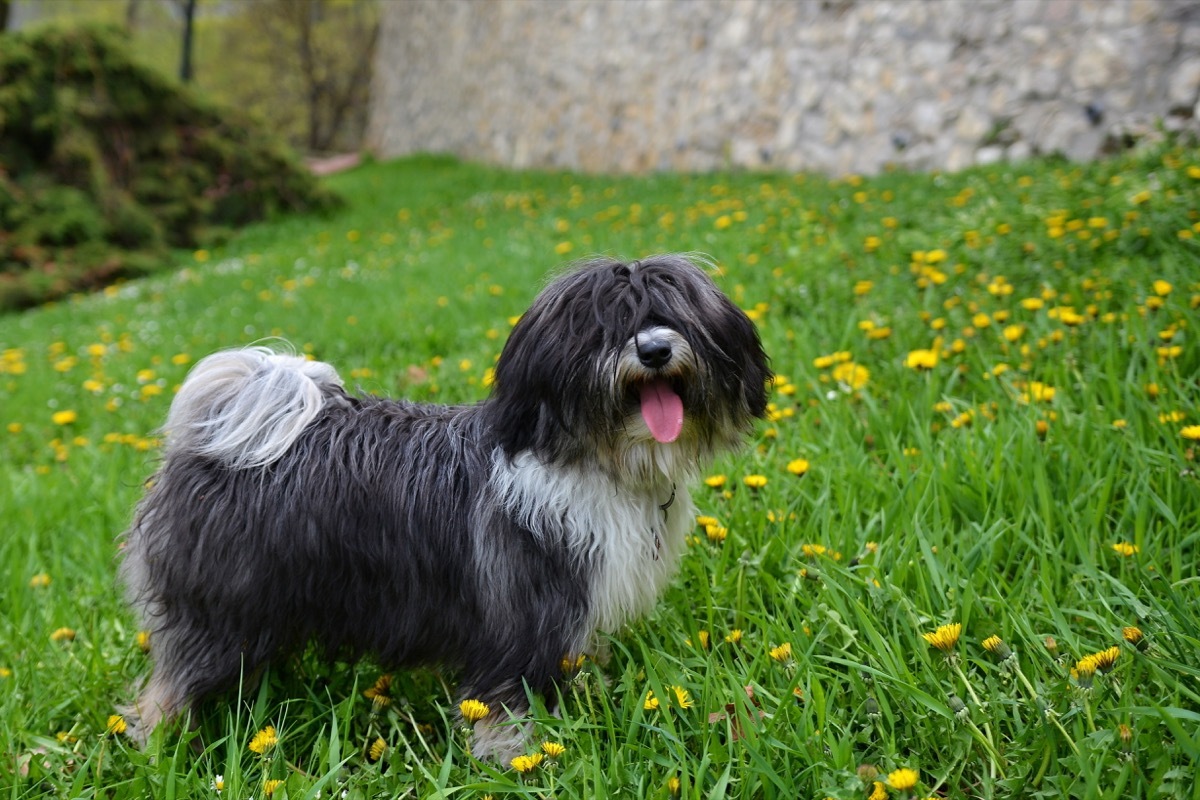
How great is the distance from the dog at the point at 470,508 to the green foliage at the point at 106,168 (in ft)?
30.5

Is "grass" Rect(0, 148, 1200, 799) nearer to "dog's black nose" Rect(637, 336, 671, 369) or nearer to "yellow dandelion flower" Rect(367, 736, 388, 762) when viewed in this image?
"yellow dandelion flower" Rect(367, 736, 388, 762)

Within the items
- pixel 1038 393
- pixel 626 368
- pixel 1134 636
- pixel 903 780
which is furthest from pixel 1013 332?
pixel 903 780

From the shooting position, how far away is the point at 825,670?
2344 mm

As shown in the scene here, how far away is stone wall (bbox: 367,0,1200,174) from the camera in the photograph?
6.89 m

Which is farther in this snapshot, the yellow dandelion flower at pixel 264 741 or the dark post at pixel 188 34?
the dark post at pixel 188 34

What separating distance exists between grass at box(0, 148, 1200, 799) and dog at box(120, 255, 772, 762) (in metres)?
0.13

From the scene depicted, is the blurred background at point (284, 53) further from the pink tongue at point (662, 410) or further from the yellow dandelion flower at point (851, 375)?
the pink tongue at point (662, 410)

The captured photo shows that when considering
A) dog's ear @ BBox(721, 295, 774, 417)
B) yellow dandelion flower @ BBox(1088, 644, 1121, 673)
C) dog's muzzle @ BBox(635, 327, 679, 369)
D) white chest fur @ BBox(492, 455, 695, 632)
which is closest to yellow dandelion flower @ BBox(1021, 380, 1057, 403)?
dog's ear @ BBox(721, 295, 774, 417)

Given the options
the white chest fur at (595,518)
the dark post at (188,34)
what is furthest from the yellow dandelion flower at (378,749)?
the dark post at (188,34)

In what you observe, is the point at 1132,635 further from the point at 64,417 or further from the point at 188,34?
the point at 188,34

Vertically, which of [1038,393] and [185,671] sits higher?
[1038,393]

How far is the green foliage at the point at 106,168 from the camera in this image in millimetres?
11172

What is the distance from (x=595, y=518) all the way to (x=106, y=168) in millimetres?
12649

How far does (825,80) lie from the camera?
9953mm
